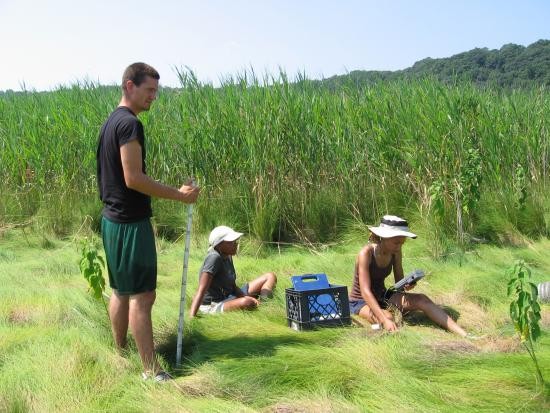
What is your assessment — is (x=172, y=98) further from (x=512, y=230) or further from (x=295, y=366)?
(x=295, y=366)

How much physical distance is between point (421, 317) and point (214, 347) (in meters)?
1.51

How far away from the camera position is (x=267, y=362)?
338cm

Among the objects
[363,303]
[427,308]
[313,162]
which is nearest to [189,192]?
[363,303]

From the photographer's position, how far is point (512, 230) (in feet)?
21.9

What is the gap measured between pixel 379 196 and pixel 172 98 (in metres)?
2.95

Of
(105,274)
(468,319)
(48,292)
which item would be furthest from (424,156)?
(48,292)

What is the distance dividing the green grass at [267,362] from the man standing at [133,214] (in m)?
0.29

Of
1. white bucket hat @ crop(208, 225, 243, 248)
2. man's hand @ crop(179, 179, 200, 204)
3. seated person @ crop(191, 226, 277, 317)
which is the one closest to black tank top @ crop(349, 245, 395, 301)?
seated person @ crop(191, 226, 277, 317)

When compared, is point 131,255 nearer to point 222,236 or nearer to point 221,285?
point 222,236

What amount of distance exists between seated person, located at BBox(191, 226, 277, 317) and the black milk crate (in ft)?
1.61

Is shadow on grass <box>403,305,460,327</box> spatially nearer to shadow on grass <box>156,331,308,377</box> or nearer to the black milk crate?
the black milk crate

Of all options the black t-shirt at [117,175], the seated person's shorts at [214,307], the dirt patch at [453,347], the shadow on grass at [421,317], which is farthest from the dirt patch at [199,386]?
the shadow on grass at [421,317]

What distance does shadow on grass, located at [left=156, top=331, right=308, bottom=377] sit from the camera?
3.54m

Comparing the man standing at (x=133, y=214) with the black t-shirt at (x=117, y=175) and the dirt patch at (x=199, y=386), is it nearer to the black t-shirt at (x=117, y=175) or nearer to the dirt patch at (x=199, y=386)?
the black t-shirt at (x=117, y=175)
